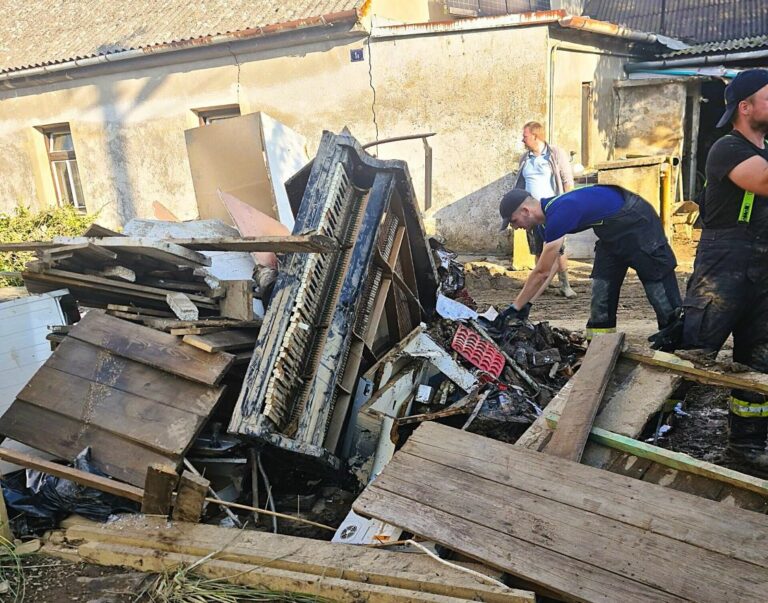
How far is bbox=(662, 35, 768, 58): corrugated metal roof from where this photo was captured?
35.3 ft

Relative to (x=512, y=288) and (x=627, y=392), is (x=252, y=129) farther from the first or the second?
(x=512, y=288)

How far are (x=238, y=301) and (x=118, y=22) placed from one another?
1084cm

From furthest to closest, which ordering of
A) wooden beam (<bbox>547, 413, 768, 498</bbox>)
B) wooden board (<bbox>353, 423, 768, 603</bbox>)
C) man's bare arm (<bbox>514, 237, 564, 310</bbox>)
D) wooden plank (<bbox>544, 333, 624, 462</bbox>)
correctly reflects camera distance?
1. man's bare arm (<bbox>514, 237, 564, 310</bbox>)
2. wooden plank (<bbox>544, 333, 624, 462</bbox>)
3. wooden beam (<bbox>547, 413, 768, 498</bbox>)
4. wooden board (<bbox>353, 423, 768, 603</bbox>)

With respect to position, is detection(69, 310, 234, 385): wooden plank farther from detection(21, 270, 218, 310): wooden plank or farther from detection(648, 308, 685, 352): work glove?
detection(648, 308, 685, 352): work glove

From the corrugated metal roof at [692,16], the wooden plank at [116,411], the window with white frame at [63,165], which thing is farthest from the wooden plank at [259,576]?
A: the corrugated metal roof at [692,16]

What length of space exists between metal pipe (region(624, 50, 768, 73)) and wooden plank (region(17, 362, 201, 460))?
1140cm

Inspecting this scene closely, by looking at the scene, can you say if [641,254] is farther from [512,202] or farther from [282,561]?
[282,561]

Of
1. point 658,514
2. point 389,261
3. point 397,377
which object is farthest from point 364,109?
point 658,514

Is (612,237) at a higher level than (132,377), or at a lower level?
higher

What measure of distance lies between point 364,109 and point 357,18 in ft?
4.32

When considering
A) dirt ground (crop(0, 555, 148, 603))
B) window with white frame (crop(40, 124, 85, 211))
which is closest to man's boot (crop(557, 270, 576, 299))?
dirt ground (crop(0, 555, 148, 603))

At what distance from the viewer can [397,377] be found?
11.9ft

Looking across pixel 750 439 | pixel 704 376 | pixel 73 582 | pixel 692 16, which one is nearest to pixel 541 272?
pixel 704 376

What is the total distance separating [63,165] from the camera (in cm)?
1239
